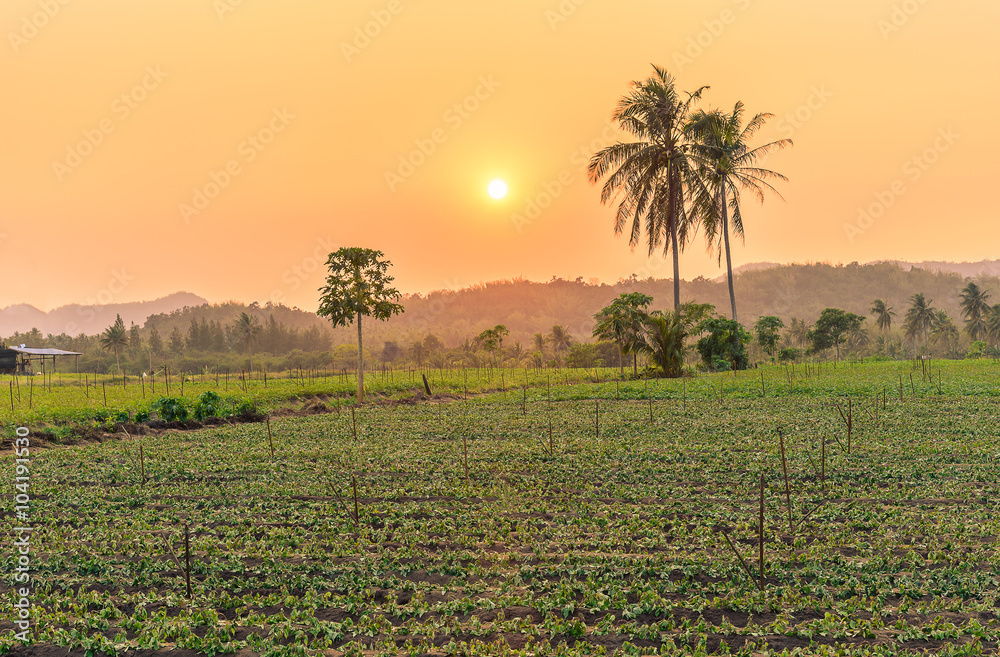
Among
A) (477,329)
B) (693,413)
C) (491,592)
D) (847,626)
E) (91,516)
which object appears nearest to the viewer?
(847,626)

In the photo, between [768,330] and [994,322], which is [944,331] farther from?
[768,330]

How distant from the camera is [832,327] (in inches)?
2073

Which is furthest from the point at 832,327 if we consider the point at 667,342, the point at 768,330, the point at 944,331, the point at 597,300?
the point at 597,300

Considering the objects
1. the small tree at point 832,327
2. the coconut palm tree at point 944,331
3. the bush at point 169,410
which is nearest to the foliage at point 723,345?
the bush at point 169,410

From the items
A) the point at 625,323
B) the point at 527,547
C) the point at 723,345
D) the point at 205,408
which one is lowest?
the point at 527,547

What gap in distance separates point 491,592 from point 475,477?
13.5ft

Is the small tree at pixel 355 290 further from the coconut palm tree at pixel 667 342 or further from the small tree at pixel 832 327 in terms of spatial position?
the small tree at pixel 832 327

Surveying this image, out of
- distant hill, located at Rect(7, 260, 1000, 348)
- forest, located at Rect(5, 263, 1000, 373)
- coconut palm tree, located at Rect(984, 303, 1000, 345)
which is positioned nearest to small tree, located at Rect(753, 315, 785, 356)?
forest, located at Rect(5, 263, 1000, 373)

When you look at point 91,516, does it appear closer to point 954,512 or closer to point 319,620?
point 319,620

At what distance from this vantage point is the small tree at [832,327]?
5103 cm

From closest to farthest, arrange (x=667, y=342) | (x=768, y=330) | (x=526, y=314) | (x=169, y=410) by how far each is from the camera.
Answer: (x=169, y=410), (x=667, y=342), (x=768, y=330), (x=526, y=314)

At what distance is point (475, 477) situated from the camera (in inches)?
356

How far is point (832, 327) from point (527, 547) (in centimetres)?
5531

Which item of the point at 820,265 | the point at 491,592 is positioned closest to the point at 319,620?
the point at 491,592
